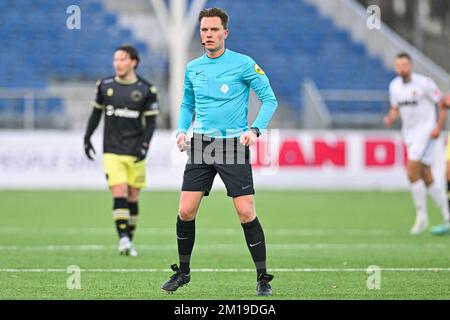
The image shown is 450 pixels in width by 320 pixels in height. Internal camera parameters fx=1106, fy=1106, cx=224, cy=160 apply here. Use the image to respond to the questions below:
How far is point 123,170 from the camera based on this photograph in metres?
12.5

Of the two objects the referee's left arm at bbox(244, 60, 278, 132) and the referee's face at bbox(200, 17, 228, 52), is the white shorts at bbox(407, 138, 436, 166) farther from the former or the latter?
the referee's face at bbox(200, 17, 228, 52)

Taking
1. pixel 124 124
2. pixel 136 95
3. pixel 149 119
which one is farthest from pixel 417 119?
pixel 124 124

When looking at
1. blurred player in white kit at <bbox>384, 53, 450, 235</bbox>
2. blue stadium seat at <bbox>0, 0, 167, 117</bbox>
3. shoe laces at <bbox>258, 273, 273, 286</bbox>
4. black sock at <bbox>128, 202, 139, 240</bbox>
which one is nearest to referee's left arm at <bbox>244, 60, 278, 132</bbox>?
shoe laces at <bbox>258, 273, 273, 286</bbox>

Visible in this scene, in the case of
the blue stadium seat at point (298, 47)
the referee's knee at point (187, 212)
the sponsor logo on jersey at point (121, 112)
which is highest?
the blue stadium seat at point (298, 47)

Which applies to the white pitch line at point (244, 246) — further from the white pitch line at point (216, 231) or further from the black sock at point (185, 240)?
the black sock at point (185, 240)

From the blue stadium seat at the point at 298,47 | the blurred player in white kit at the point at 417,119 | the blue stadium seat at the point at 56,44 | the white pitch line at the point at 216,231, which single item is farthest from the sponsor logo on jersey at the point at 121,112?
the blue stadium seat at the point at 298,47

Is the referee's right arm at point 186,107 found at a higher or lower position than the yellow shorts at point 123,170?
higher

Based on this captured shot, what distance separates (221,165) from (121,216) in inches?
153

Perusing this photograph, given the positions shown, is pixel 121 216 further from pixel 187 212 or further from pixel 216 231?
pixel 187 212

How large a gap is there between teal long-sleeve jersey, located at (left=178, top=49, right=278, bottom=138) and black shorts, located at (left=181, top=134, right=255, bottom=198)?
0.08 metres

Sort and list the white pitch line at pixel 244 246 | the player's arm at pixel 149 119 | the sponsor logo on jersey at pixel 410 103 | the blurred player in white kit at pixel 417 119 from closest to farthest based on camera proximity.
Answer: the player's arm at pixel 149 119
the white pitch line at pixel 244 246
the blurred player in white kit at pixel 417 119
the sponsor logo on jersey at pixel 410 103

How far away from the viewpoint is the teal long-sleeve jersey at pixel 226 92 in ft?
28.4

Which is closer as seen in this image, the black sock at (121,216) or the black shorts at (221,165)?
the black shorts at (221,165)

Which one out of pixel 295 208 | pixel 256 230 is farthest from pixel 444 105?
pixel 256 230
